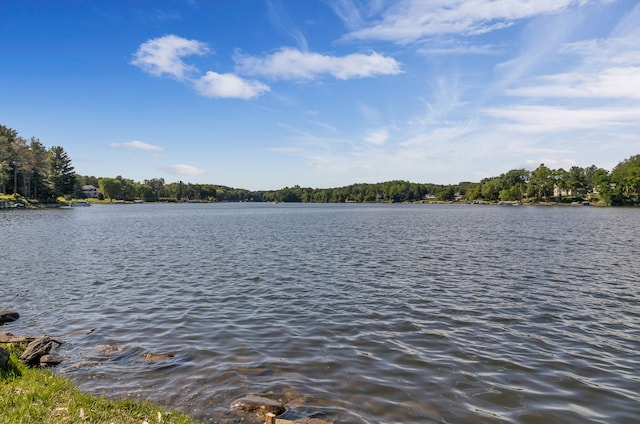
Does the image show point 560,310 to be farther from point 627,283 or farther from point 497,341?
point 627,283

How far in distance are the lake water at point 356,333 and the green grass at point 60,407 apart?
107cm

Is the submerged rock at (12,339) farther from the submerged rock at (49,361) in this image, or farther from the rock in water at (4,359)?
the rock in water at (4,359)

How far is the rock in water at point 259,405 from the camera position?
10.3 m

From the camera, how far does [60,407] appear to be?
29.7 ft

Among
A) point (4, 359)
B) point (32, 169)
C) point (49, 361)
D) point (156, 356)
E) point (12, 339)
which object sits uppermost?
point (32, 169)

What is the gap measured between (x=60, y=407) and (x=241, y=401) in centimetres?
439

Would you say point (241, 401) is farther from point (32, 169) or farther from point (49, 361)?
point (32, 169)

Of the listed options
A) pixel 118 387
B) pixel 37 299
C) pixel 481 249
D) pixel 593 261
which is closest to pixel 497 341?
pixel 118 387

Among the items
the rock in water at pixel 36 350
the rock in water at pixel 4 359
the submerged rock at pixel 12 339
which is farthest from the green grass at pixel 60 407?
the submerged rock at pixel 12 339

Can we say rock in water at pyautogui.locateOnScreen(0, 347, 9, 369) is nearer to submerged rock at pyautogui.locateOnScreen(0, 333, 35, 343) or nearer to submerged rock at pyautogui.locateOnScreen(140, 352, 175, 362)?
submerged rock at pyautogui.locateOnScreen(0, 333, 35, 343)

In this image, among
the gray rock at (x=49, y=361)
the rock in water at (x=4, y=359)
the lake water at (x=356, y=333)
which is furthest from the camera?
the gray rock at (x=49, y=361)

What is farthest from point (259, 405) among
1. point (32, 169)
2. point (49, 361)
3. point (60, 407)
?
point (32, 169)

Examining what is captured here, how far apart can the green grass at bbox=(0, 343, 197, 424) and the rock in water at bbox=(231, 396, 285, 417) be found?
1.40 m

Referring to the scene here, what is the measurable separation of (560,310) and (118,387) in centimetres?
2079
